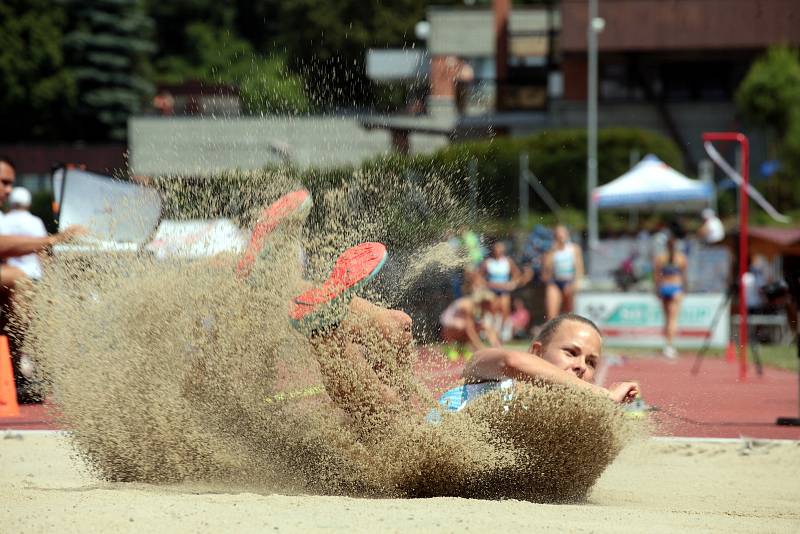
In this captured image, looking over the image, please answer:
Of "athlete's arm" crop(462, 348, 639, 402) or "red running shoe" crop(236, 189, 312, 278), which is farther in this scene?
"red running shoe" crop(236, 189, 312, 278)

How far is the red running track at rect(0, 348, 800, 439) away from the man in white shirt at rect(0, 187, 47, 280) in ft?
4.54

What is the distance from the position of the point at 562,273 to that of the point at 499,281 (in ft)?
4.11

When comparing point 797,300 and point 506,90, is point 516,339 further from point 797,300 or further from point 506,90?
point 506,90

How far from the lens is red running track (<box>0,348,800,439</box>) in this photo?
5.78 metres

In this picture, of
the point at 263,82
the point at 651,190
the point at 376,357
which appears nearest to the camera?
the point at 376,357

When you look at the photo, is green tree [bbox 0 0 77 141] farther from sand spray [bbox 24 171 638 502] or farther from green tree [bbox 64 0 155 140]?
sand spray [bbox 24 171 638 502]

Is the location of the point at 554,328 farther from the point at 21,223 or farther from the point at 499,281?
the point at 499,281

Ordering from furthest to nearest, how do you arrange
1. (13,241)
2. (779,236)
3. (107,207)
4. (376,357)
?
(779,236) < (13,241) < (107,207) < (376,357)

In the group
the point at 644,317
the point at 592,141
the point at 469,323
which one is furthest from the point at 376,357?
the point at 592,141

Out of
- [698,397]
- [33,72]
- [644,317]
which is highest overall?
[698,397]

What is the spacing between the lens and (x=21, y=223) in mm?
10250

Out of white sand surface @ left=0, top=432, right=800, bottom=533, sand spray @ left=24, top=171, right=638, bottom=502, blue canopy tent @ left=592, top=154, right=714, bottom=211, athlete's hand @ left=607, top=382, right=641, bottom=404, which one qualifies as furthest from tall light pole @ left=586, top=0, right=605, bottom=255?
athlete's hand @ left=607, top=382, right=641, bottom=404

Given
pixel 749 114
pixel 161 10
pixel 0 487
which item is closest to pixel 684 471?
pixel 0 487

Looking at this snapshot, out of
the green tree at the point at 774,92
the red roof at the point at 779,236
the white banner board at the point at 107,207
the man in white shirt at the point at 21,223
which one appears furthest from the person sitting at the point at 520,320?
the green tree at the point at 774,92
